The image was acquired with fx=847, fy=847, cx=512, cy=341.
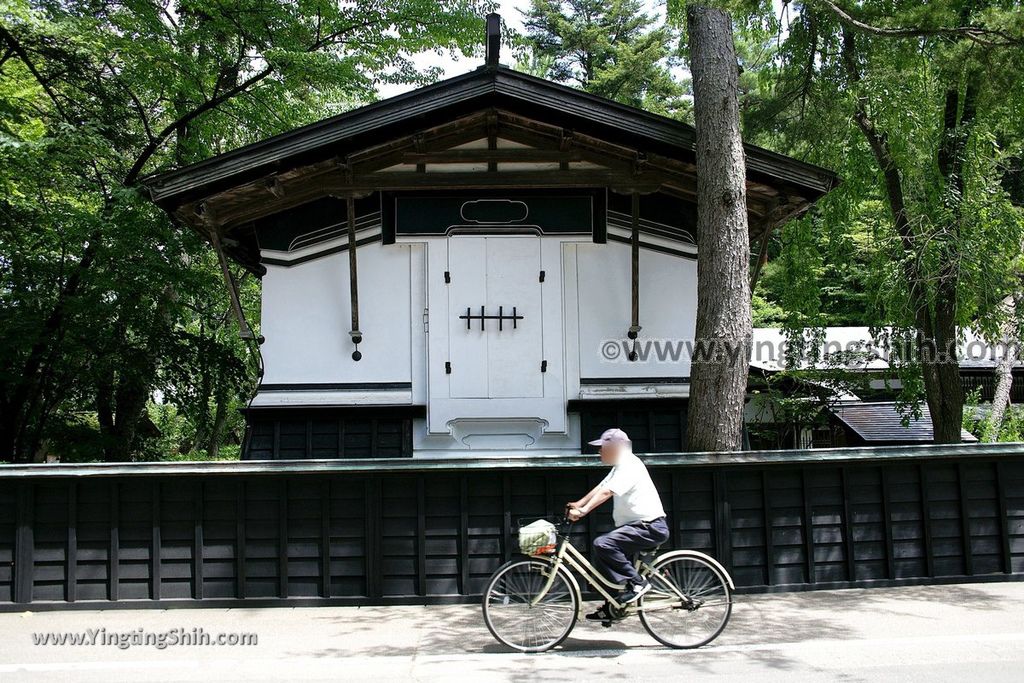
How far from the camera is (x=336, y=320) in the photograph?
36.4 ft

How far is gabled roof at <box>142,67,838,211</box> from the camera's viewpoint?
9.93 metres

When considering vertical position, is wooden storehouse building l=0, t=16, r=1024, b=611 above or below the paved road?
above

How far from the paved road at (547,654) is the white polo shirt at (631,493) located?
1.06m

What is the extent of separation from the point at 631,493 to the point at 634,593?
78cm

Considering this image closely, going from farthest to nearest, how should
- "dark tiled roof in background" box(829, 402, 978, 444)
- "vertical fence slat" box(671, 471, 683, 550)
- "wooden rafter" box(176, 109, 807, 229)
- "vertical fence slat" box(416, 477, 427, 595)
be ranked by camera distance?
"dark tiled roof in background" box(829, 402, 978, 444) → "wooden rafter" box(176, 109, 807, 229) → "vertical fence slat" box(671, 471, 683, 550) → "vertical fence slat" box(416, 477, 427, 595)

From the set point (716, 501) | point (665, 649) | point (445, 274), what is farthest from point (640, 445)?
point (665, 649)
